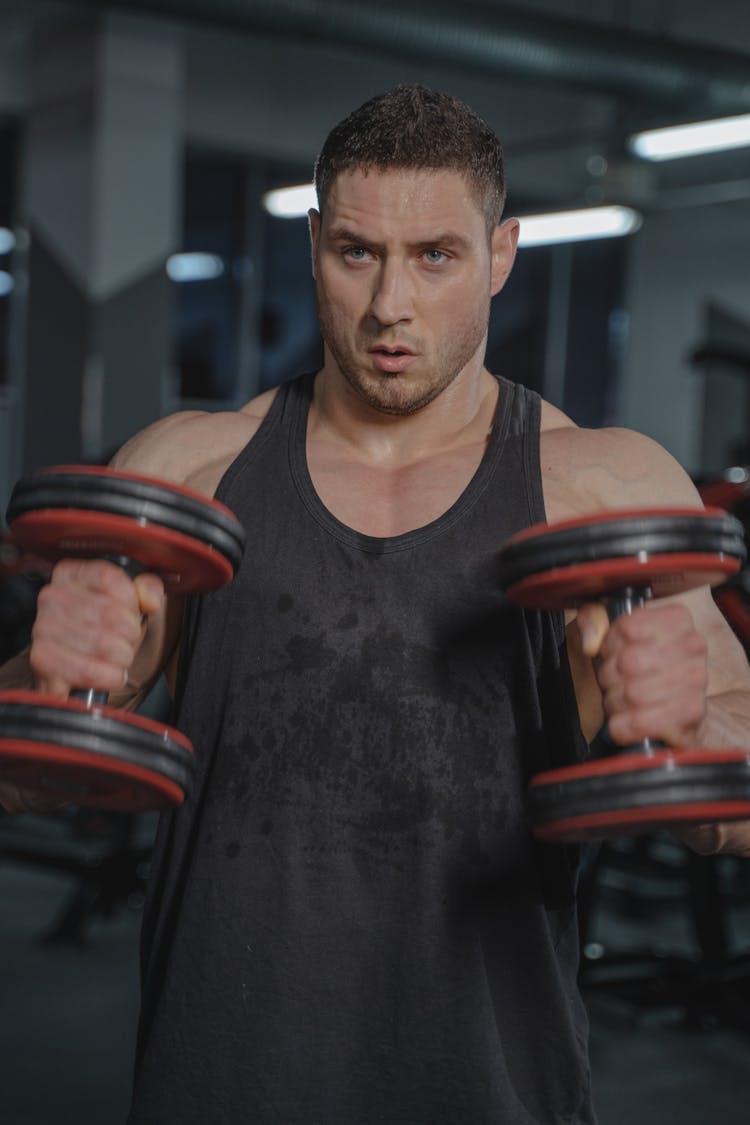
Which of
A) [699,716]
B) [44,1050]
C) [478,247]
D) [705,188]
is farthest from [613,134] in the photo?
[699,716]

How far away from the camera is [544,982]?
1.23 metres

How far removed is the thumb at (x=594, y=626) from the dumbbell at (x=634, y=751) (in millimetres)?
32

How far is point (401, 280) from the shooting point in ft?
4.18

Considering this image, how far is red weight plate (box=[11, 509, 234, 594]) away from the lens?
3.45 ft

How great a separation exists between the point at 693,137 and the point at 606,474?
14.9 feet

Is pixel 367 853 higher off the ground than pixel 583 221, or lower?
lower

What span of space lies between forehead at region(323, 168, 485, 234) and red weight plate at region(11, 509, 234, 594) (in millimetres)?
389

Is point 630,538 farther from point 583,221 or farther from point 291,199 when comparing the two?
point 291,199

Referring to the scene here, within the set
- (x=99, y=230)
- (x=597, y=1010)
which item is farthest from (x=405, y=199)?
(x=99, y=230)

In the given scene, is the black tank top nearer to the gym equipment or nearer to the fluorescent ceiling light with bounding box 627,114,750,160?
the gym equipment

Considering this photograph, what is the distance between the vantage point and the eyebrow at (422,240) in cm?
128

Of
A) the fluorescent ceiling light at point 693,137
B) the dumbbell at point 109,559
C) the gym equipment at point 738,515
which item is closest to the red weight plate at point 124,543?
the dumbbell at point 109,559

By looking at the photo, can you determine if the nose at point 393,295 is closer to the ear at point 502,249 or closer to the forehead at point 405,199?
the forehead at point 405,199

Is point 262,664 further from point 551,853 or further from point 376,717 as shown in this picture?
point 551,853
